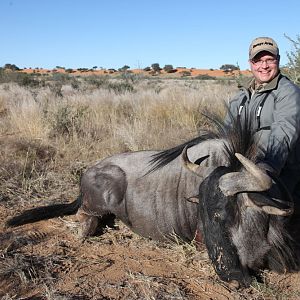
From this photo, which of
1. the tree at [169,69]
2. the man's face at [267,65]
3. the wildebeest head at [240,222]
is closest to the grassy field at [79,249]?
the wildebeest head at [240,222]

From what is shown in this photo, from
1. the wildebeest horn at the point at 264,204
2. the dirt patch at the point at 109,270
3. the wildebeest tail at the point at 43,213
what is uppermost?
the wildebeest horn at the point at 264,204

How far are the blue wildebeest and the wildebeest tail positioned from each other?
0.4 inches

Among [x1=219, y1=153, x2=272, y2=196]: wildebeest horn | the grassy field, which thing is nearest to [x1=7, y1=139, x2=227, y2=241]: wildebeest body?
the grassy field

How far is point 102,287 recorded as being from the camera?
11.3 ft

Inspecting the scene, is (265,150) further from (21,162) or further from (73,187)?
(21,162)

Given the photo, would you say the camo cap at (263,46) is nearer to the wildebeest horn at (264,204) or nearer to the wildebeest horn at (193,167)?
the wildebeest horn at (193,167)

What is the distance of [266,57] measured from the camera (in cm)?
416

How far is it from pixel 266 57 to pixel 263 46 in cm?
11

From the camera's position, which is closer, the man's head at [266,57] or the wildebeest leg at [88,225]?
the man's head at [266,57]

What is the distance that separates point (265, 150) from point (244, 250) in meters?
0.85

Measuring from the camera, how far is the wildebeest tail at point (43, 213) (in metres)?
4.83

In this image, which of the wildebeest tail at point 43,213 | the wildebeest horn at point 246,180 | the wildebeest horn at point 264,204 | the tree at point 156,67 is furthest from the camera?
the tree at point 156,67

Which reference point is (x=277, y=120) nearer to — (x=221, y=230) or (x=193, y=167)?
(x=193, y=167)

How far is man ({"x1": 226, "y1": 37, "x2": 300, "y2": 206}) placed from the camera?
3583 millimetres
